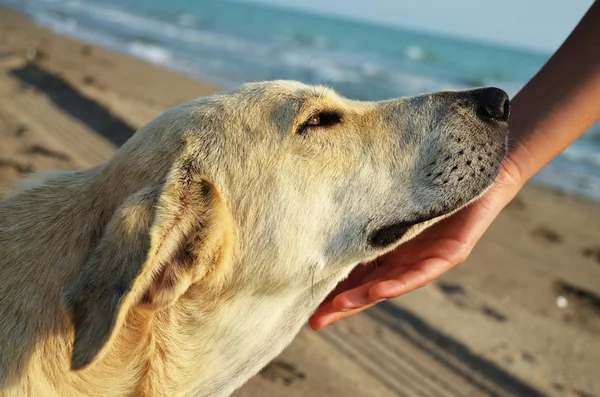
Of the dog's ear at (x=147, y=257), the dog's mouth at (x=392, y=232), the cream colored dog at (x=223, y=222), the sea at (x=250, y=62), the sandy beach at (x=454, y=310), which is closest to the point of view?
the dog's ear at (x=147, y=257)

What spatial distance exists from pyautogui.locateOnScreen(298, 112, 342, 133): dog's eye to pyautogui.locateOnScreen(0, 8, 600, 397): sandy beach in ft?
6.58

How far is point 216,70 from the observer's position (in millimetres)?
18938

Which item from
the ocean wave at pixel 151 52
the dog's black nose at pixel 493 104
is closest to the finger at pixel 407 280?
the dog's black nose at pixel 493 104

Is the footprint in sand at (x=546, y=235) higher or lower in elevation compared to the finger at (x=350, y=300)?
lower

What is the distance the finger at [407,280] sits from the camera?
10.0 ft

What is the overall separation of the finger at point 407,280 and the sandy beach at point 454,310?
4.46ft

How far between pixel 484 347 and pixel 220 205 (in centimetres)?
315

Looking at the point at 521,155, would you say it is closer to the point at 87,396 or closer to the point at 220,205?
the point at 220,205

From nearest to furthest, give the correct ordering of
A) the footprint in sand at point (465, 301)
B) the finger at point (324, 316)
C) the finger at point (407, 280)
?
the finger at point (407, 280) < the finger at point (324, 316) < the footprint in sand at point (465, 301)

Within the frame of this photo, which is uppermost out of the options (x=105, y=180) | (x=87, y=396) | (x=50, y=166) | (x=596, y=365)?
(x=105, y=180)

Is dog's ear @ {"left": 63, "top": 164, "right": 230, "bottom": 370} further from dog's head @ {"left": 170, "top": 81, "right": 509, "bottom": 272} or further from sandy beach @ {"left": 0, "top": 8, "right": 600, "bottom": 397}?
sandy beach @ {"left": 0, "top": 8, "right": 600, "bottom": 397}

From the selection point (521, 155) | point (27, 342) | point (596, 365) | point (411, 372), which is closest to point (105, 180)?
point (27, 342)

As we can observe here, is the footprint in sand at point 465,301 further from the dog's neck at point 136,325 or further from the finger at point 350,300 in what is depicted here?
the dog's neck at point 136,325

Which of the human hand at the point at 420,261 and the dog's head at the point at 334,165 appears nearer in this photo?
the dog's head at the point at 334,165
